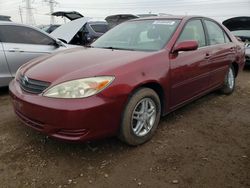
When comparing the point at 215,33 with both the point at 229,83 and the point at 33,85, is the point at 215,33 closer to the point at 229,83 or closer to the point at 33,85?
the point at 229,83

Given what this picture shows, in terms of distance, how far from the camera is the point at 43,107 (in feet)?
8.93

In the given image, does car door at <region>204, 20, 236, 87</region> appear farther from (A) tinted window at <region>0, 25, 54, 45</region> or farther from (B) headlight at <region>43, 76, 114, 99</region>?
(A) tinted window at <region>0, 25, 54, 45</region>

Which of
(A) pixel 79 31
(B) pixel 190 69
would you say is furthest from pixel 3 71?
(A) pixel 79 31

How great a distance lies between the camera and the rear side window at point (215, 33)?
454 cm

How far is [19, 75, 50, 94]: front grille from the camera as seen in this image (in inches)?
113

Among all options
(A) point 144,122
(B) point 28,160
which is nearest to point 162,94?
(A) point 144,122

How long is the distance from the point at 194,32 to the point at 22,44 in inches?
133

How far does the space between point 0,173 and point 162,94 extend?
78.2 inches

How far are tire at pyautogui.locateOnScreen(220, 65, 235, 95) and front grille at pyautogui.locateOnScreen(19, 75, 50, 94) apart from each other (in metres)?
3.48

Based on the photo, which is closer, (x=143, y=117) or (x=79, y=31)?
(x=143, y=117)

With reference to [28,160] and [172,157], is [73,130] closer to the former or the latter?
[28,160]

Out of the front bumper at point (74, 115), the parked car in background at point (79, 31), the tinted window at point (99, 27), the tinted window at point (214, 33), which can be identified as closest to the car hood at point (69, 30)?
the parked car in background at point (79, 31)

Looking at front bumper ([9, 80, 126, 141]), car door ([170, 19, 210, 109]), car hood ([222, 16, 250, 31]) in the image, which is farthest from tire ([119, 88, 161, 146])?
car hood ([222, 16, 250, 31])

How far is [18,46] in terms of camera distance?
18.1 feet
